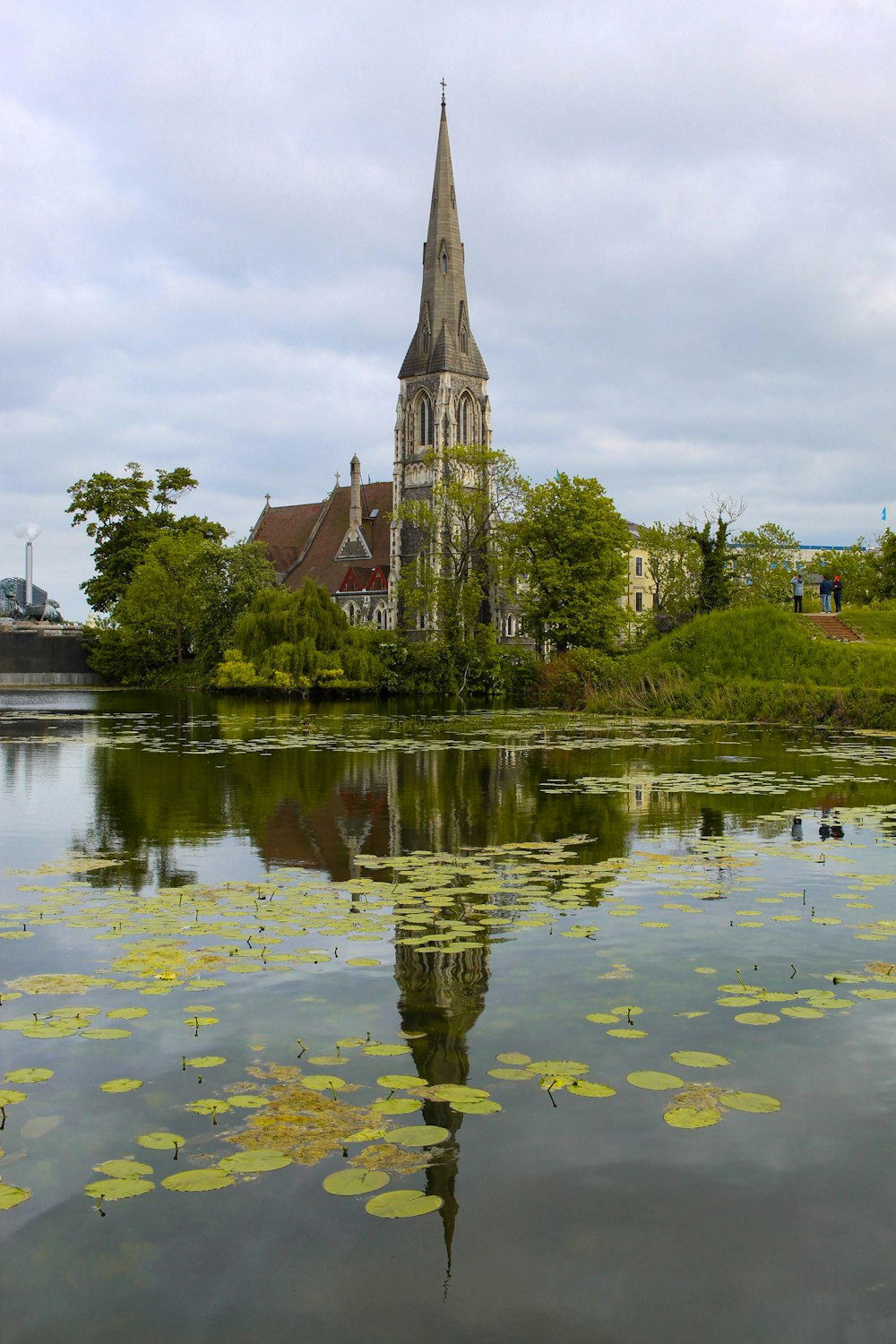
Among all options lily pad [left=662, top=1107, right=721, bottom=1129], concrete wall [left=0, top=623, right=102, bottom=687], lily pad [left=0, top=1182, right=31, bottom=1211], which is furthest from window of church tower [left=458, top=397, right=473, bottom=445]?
lily pad [left=0, top=1182, right=31, bottom=1211]

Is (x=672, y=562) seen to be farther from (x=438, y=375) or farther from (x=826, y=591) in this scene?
(x=826, y=591)

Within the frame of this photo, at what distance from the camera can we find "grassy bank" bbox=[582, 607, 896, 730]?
2908cm

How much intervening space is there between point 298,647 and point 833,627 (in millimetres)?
24572

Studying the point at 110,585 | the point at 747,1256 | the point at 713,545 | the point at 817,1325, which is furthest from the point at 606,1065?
the point at 110,585

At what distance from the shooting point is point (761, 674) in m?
33.8

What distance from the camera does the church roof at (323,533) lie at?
106688 mm

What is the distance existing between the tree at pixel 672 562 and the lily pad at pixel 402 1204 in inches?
2836

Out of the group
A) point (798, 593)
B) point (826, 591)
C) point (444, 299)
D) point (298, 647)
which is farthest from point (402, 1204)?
point (444, 299)

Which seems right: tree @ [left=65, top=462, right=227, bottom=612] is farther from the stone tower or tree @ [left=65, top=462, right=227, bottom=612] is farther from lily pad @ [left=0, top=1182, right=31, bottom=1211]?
lily pad @ [left=0, top=1182, right=31, bottom=1211]

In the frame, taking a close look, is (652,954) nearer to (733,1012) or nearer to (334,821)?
(733,1012)

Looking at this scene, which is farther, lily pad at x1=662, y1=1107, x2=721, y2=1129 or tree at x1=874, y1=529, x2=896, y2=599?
tree at x1=874, y1=529, x2=896, y2=599

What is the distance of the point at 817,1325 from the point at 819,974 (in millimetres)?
3385

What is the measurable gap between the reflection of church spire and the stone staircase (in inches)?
1245

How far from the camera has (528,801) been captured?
1426cm
